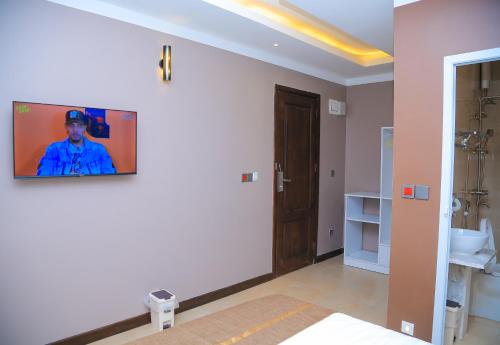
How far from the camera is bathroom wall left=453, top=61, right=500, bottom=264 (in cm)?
261

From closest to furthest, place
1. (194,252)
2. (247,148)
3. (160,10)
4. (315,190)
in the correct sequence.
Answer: (160,10) → (194,252) → (247,148) → (315,190)

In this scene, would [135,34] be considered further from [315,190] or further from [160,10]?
[315,190]

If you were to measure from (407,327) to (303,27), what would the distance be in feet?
9.51

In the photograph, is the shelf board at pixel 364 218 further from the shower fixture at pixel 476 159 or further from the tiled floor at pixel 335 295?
the shower fixture at pixel 476 159

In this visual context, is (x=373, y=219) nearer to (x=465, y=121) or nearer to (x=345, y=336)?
(x=465, y=121)

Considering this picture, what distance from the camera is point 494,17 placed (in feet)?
7.29

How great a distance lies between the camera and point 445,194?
2445 millimetres

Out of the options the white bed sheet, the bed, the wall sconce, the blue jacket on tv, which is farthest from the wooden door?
the white bed sheet

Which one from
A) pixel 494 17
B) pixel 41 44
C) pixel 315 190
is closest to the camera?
pixel 494 17

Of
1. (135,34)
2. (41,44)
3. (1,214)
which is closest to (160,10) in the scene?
(135,34)

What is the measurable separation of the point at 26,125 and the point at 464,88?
307 centimetres

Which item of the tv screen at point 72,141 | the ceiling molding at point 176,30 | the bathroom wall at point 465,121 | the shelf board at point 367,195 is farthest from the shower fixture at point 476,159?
the tv screen at point 72,141

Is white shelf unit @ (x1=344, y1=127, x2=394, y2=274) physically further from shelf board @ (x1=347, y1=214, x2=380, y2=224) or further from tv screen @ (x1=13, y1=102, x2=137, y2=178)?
tv screen @ (x1=13, y1=102, x2=137, y2=178)

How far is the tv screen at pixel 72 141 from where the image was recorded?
2.27m
